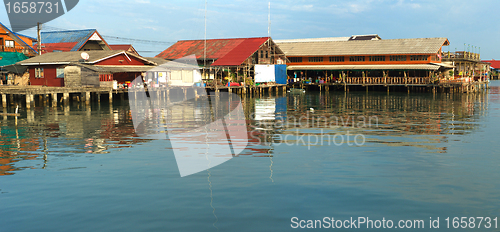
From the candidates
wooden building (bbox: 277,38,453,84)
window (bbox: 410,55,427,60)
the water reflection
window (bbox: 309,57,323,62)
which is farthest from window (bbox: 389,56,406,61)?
the water reflection

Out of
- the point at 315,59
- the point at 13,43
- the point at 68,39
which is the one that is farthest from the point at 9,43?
the point at 315,59

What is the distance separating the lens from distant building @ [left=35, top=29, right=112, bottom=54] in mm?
62197

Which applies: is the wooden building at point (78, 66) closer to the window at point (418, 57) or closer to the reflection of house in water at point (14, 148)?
the reflection of house in water at point (14, 148)

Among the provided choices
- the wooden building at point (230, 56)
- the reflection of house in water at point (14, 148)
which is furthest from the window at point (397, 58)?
the reflection of house in water at point (14, 148)

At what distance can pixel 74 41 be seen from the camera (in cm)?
6262

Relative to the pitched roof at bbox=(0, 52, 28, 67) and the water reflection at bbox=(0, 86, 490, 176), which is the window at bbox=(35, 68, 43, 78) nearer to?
the pitched roof at bbox=(0, 52, 28, 67)

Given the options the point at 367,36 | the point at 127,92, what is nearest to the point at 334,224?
the point at 127,92

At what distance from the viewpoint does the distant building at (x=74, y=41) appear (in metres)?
62.2

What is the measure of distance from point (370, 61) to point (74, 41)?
1749 inches

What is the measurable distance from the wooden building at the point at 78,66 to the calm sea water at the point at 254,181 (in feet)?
70.0

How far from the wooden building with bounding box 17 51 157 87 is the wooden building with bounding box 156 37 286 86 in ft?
41.2

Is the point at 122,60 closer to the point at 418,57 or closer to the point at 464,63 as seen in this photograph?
the point at 418,57

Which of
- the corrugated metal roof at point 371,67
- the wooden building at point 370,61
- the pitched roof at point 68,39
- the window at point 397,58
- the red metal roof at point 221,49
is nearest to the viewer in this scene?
the red metal roof at point 221,49

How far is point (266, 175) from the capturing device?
44.9 ft
